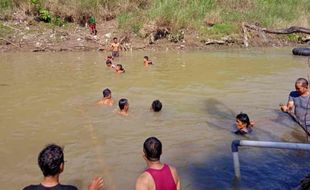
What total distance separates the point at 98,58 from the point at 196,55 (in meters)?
4.29

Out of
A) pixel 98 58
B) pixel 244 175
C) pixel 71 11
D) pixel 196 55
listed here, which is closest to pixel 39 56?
pixel 98 58

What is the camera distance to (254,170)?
22.0 feet

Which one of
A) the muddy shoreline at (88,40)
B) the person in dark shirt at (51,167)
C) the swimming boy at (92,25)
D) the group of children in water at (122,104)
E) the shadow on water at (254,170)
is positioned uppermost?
the swimming boy at (92,25)

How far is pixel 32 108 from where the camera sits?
10.6 m

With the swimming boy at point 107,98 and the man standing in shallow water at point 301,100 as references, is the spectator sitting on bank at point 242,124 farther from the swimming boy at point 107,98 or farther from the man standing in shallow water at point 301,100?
the swimming boy at point 107,98

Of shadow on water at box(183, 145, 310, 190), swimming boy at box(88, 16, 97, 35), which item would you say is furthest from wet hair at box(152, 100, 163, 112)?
swimming boy at box(88, 16, 97, 35)

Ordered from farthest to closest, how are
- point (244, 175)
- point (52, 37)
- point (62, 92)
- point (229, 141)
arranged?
point (52, 37) < point (62, 92) < point (229, 141) < point (244, 175)

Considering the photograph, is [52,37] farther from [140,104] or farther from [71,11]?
[140,104]

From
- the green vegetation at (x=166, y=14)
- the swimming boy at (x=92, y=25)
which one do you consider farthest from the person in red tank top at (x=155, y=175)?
the swimming boy at (x=92, y=25)

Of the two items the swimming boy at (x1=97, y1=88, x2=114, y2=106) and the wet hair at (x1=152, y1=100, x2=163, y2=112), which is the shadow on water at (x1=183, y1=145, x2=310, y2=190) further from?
the swimming boy at (x1=97, y1=88, x2=114, y2=106)

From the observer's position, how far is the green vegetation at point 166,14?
73.2ft

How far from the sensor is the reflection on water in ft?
22.0

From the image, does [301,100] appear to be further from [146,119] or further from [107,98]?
[107,98]

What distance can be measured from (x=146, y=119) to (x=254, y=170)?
348 cm
